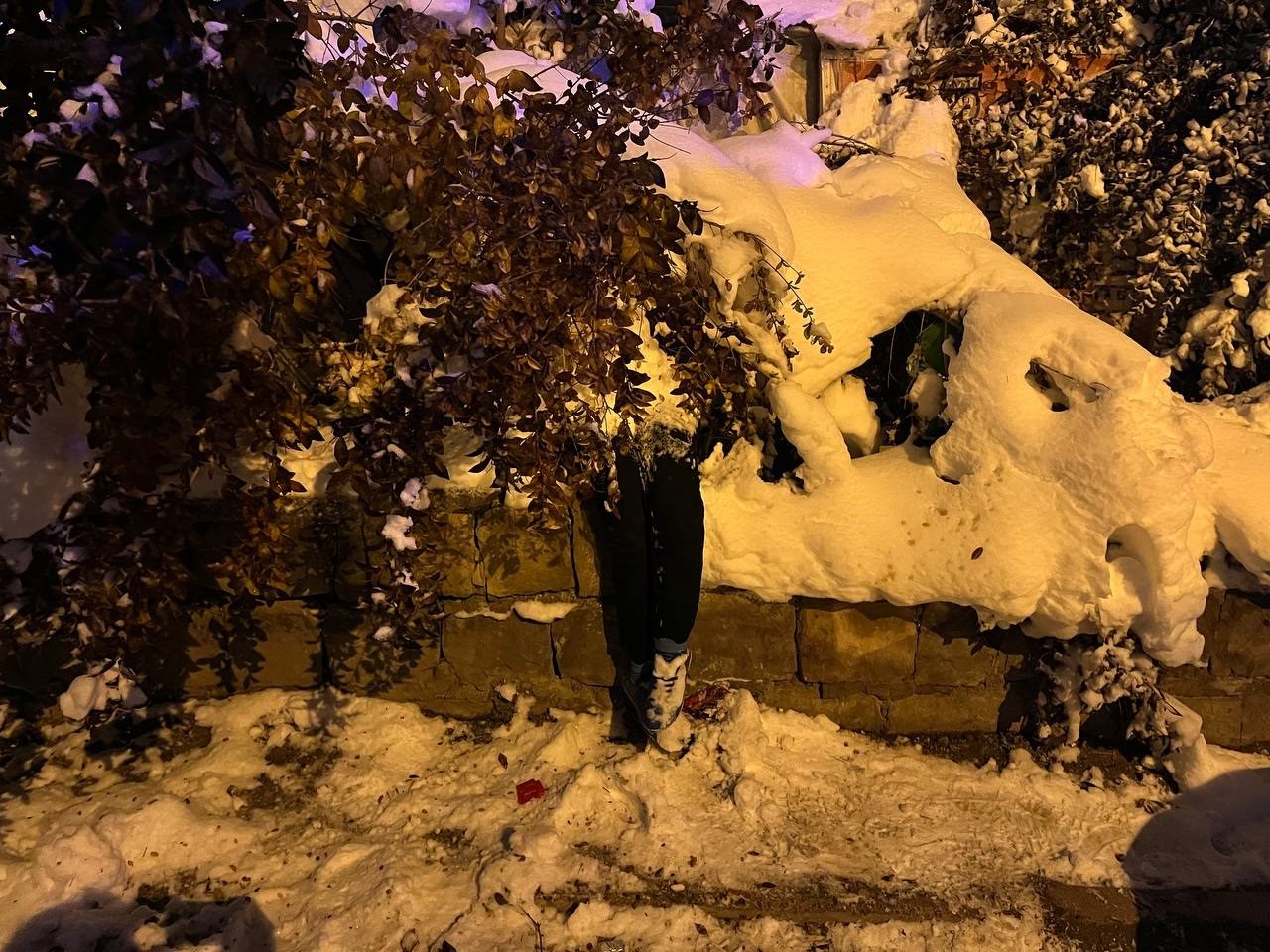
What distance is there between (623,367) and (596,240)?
0.28 meters

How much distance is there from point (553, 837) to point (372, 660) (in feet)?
2.63

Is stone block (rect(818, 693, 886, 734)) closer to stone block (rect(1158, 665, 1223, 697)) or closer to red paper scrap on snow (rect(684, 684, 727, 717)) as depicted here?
red paper scrap on snow (rect(684, 684, 727, 717))

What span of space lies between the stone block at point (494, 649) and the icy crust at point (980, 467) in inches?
23.4

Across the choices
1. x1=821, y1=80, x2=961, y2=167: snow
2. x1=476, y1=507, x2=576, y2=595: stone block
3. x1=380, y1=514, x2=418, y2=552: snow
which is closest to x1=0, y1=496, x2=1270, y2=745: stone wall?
x1=476, y1=507, x2=576, y2=595: stone block

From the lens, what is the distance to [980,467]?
2072mm

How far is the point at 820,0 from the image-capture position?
2918mm

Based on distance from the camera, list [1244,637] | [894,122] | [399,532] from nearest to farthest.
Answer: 1. [399,532]
2. [1244,637]
3. [894,122]

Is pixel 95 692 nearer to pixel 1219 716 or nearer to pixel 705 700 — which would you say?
pixel 705 700

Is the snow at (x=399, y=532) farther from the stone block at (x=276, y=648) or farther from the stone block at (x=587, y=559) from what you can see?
the stone block at (x=276, y=648)

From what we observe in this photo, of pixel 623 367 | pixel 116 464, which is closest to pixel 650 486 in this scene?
pixel 623 367

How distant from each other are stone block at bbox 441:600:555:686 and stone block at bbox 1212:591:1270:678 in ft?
6.49

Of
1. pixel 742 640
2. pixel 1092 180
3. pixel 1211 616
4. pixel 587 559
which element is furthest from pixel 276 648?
pixel 1092 180

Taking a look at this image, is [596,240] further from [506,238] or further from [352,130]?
[352,130]

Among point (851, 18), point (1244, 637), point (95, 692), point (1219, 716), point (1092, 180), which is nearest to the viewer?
point (95, 692)
